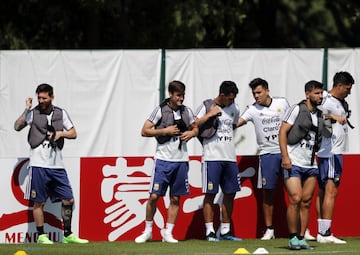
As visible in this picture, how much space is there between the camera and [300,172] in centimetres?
1461

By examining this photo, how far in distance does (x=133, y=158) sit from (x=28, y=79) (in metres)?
4.74

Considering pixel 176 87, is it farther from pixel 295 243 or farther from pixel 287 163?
pixel 295 243

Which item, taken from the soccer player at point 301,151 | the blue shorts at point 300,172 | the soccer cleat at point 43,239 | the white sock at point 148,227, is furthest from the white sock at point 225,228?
the soccer cleat at point 43,239

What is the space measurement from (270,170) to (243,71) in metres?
4.75

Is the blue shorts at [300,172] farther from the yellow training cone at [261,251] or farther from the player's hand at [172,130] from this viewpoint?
the player's hand at [172,130]

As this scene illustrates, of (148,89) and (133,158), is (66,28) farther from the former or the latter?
(133,158)

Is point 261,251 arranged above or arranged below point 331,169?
below

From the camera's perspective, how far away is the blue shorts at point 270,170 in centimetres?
1642

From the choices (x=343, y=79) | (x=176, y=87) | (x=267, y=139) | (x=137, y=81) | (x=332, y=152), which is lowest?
(x=332, y=152)

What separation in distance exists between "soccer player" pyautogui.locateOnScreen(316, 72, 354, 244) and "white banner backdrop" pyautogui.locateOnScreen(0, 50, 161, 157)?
5580 mm

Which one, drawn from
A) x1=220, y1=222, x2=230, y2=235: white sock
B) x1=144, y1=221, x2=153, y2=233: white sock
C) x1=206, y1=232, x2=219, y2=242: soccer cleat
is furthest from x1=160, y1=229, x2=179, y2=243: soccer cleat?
x1=220, y1=222, x2=230, y2=235: white sock

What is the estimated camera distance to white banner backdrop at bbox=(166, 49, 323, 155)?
20.8 metres

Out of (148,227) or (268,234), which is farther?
(268,234)

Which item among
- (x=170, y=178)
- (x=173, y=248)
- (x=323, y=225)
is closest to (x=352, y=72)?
(x=323, y=225)
